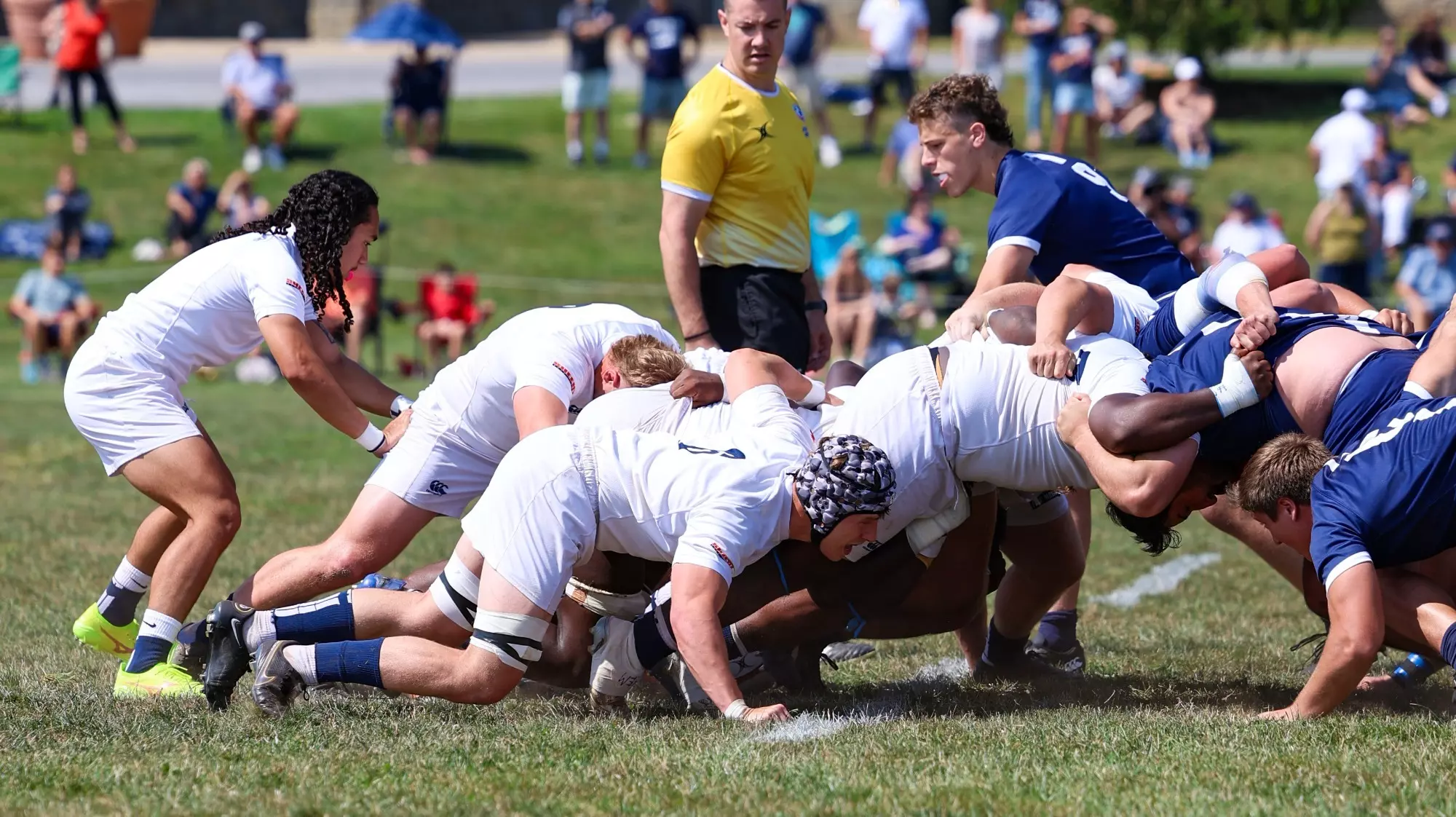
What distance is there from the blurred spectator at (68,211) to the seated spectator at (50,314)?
2865 millimetres

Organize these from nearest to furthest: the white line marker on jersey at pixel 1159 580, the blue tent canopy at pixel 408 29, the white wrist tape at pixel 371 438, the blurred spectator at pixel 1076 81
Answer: the white wrist tape at pixel 371 438
the white line marker on jersey at pixel 1159 580
the blurred spectator at pixel 1076 81
the blue tent canopy at pixel 408 29

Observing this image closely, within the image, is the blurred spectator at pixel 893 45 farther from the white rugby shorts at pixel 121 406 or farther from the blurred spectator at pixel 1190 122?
the white rugby shorts at pixel 121 406

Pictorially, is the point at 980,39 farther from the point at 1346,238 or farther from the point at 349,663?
the point at 349,663

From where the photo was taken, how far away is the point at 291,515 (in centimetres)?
991

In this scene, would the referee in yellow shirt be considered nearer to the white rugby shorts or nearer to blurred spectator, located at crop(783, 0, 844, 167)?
the white rugby shorts

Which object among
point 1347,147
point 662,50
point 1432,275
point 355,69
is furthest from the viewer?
point 355,69

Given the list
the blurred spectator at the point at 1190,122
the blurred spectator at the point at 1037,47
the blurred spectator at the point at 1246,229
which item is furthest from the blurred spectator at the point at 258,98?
the blurred spectator at the point at 1246,229

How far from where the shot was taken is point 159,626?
18.9 feet

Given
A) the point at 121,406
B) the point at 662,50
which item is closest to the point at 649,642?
the point at 121,406

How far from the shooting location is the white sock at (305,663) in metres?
5.09

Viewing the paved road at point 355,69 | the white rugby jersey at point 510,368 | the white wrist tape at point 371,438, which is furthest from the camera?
the paved road at point 355,69

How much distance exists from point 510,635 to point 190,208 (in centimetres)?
1780

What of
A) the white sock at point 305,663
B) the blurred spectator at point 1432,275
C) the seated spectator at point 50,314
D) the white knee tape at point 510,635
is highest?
the white knee tape at point 510,635

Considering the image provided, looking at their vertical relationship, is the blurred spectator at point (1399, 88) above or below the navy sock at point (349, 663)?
above
